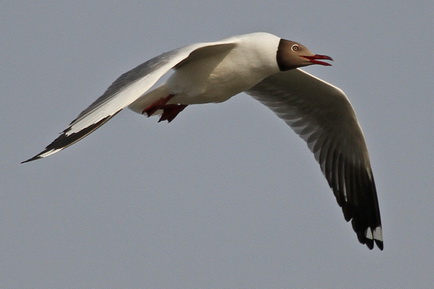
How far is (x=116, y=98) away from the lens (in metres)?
7.39

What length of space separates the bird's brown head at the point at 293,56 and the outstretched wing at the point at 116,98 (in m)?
0.99

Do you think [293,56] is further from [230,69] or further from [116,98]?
[116,98]

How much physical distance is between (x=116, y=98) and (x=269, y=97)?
11.2 feet

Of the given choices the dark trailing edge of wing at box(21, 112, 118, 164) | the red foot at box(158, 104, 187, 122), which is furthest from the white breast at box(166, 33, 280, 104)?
the dark trailing edge of wing at box(21, 112, 118, 164)

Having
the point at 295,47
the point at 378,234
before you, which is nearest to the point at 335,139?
the point at 378,234

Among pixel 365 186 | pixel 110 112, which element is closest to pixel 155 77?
pixel 110 112

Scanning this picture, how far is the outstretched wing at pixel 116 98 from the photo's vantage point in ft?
23.4

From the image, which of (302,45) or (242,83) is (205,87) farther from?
(302,45)

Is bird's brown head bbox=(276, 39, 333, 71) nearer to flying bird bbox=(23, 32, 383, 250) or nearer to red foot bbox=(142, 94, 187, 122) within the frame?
flying bird bbox=(23, 32, 383, 250)

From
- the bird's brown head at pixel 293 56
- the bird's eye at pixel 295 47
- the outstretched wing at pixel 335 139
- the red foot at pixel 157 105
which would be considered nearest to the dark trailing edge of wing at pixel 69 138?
the red foot at pixel 157 105

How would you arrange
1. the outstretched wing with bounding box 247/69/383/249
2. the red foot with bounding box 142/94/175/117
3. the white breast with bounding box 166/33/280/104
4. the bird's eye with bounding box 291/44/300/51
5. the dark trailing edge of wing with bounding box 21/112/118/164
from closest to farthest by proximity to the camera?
the dark trailing edge of wing with bounding box 21/112/118/164 < the white breast with bounding box 166/33/280/104 < the bird's eye with bounding box 291/44/300/51 < the red foot with bounding box 142/94/175/117 < the outstretched wing with bounding box 247/69/383/249

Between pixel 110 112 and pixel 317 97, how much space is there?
3665 mm

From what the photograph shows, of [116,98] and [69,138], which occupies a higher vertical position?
[116,98]

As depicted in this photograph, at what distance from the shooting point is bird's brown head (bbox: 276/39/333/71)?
8.79m
